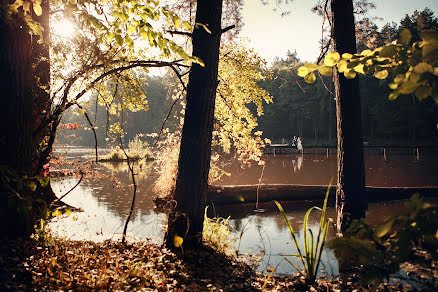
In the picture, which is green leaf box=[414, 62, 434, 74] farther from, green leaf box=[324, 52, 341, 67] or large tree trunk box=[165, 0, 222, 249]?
large tree trunk box=[165, 0, 222, 249]

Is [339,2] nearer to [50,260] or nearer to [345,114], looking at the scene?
[345,114]

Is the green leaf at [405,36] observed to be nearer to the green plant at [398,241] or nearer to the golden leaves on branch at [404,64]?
Answer: the golden leaves on branch at [404,64]

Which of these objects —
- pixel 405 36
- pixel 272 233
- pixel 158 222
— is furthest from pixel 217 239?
pixel 405 36

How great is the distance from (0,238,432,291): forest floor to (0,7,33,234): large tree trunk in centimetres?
63

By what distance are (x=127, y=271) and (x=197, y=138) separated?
1949 mm

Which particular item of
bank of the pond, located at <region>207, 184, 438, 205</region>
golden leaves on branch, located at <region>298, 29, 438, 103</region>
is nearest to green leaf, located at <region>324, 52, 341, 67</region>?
golden leaves on branch, located at <region>298, 29, 438, 103</region>

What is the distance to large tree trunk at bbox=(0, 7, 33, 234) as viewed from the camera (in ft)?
11.1

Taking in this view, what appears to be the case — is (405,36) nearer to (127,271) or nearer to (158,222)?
(127,271)

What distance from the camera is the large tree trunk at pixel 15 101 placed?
11.1 ft

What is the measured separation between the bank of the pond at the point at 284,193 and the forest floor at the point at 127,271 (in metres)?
4.80

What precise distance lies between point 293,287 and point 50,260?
109 inches

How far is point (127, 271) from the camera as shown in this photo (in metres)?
3.37

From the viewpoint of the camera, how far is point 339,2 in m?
5.96

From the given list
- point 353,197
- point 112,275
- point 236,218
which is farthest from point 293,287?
point 236,218
